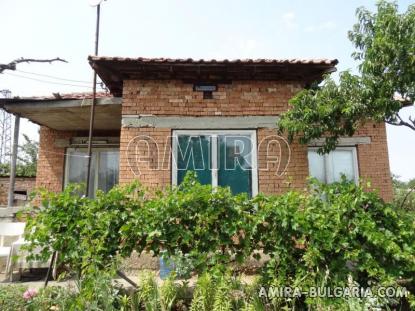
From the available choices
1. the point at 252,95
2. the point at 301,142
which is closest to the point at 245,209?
the point at 301,142

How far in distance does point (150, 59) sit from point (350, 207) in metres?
4.18

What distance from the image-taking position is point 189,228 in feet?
11.8

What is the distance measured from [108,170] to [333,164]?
20.1ft

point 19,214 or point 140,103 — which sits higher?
point 140,103

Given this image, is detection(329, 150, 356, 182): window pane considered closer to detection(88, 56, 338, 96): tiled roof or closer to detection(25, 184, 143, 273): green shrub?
detection(88, 56, 338, 96): tiled roof

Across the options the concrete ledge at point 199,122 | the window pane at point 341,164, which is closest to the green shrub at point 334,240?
the concrete ledge at point 199,122

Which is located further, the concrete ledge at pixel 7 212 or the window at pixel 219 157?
the concrete ledge at pixel 7 212

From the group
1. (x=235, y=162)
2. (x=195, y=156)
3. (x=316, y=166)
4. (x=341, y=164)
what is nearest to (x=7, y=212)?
(x=195, y=156)

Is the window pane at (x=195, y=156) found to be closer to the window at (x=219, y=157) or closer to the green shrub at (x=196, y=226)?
the window at (x=219, y=157)

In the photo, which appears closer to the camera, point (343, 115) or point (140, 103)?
point (343, 115)

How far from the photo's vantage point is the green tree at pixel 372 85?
4.31 m

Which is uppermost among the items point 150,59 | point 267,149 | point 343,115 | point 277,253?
point 150,59

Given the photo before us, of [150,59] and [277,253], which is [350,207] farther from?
[150,59]

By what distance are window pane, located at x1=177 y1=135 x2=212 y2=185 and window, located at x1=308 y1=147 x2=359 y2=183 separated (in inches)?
121
